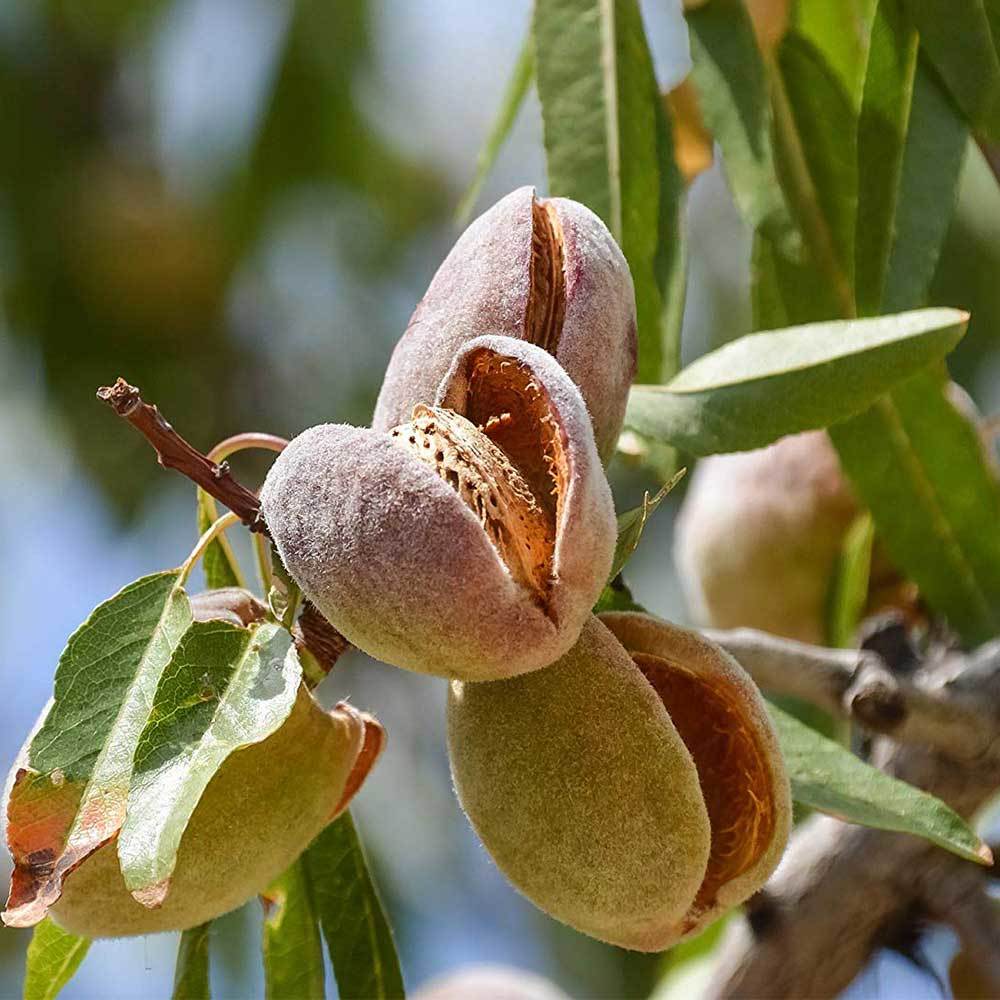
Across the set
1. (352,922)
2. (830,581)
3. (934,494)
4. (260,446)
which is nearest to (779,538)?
(830,581)

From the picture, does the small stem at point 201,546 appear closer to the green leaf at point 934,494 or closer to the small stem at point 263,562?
the small stem at point 263,562

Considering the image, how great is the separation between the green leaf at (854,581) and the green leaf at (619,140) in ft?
1.70

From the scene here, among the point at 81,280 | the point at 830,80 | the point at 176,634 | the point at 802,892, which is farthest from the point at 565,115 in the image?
the point at 81,280

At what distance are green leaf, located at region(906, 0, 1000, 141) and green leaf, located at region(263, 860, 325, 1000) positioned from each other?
82cm

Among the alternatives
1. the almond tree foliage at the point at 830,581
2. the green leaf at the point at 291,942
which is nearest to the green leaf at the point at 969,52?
the almond tree foliage at the point at 830,581

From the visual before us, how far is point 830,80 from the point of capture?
1603mm

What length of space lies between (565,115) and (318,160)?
2.32 m

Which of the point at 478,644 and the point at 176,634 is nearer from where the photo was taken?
the point at 478,644

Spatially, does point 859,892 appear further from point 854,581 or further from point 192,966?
point 192,966

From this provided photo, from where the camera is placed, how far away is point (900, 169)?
1.37m

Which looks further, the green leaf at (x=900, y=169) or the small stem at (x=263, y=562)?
the green leaf at (x=900, y=169)

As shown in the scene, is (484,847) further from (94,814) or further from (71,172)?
(71,172)

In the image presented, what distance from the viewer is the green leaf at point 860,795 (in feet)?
3.76

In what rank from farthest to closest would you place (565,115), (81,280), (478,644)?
(81,280), (565,115), (478,644)
